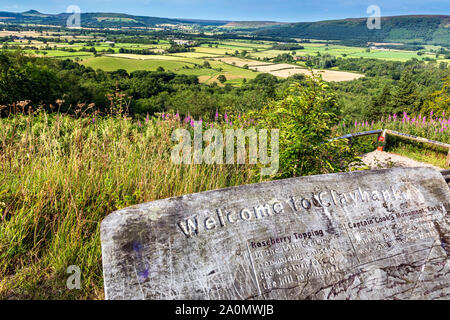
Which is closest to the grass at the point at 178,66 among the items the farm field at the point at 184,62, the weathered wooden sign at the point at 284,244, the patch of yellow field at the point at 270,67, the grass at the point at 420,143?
the farm field at the point at 184,62

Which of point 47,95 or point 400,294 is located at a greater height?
point 47,95

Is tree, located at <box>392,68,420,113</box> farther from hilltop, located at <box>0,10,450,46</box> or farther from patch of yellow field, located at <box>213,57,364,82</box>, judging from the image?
hilltop, located at <box>0,10,450,46</box>

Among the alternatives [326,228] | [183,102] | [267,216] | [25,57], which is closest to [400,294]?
[326,228]

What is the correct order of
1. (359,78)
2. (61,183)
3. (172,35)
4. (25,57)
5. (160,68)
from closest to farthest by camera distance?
(61,183) < (25,57) < (160,68) < (359,78) < (172,35)

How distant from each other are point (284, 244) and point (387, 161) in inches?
270

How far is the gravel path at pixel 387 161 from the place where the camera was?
285 inches

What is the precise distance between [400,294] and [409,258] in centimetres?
31

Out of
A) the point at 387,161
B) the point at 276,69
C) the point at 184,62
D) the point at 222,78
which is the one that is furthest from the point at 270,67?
the point at 387,161

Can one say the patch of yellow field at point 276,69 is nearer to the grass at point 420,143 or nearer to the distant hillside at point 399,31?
the grass at point 420,143

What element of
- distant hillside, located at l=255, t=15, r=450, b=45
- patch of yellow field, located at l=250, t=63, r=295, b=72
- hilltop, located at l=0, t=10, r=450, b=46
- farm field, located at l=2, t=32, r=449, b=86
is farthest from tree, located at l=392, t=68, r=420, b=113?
distant hillside, located at l=255, t=15, r=450, b=45

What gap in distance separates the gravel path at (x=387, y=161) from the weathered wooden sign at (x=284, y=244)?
5.21 meters
